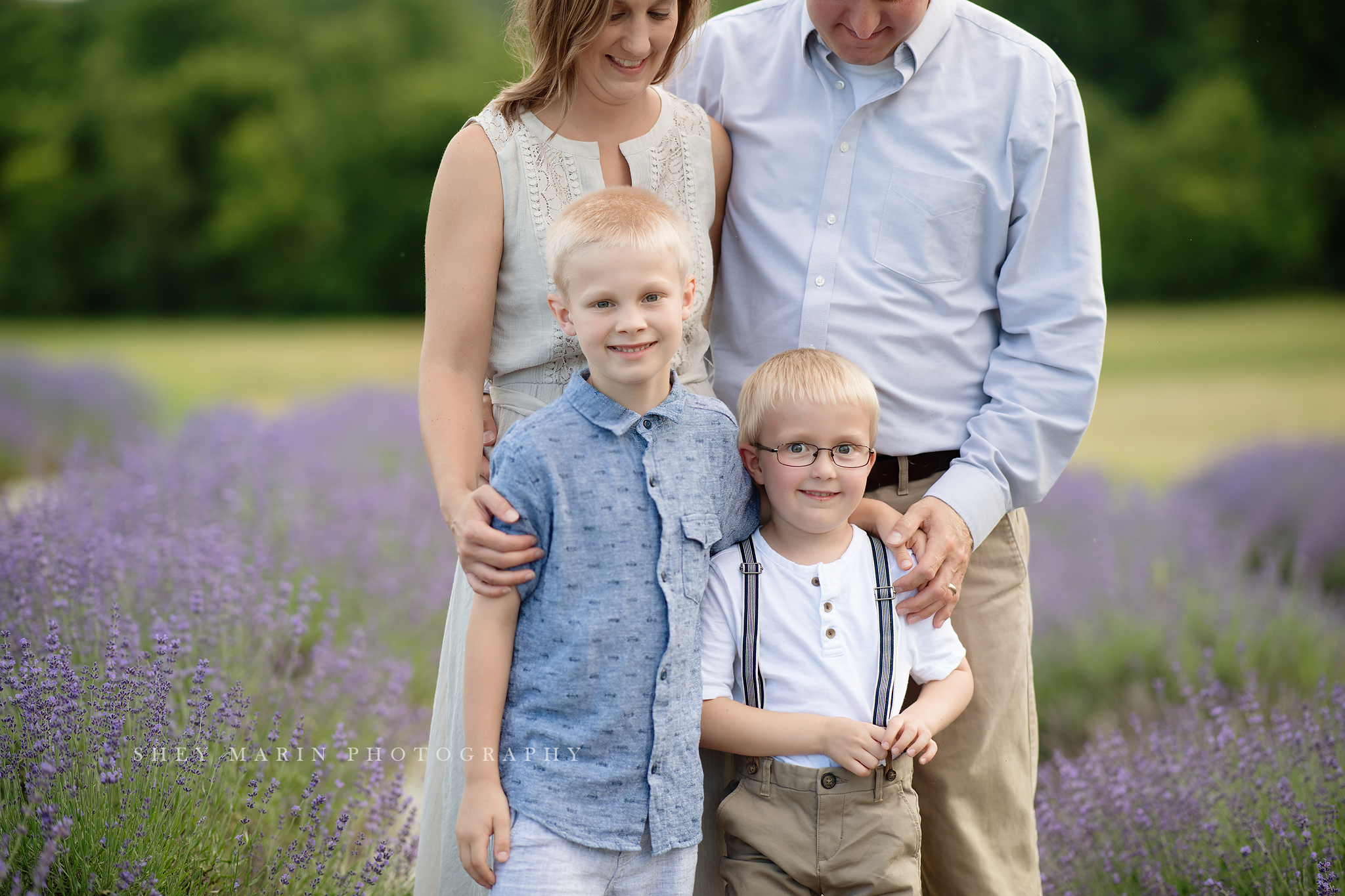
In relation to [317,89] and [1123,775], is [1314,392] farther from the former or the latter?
[317,89]

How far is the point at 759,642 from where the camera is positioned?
5.75ft

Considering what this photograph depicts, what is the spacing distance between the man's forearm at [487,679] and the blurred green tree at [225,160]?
14.3 metres

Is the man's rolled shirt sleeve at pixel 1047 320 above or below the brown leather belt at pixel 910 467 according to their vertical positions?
above

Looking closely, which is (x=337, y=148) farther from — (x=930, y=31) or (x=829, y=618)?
(x=829, y=618)

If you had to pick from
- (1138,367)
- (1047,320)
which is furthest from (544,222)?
(1138,367)

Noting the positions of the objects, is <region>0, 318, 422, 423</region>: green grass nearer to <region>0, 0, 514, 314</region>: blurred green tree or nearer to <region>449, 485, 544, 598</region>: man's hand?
<region>0, 0, 514, 314</region>: blurred green tree

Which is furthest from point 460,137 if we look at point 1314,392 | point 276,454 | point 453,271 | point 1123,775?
point 1314,392

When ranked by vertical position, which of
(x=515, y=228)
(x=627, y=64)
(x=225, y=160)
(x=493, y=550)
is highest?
(x=225, y=160)

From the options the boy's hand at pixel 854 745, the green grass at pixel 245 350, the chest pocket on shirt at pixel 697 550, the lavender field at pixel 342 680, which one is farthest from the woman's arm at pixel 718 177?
the green grass at pixel 245 350

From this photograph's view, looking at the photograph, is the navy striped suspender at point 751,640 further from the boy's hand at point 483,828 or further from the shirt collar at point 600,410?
the boy's hand at point 483,828

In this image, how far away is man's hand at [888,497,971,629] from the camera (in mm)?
1767

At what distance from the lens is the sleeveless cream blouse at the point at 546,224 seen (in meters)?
1.82

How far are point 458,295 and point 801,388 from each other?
1.87ft

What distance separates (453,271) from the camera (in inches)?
71.0
